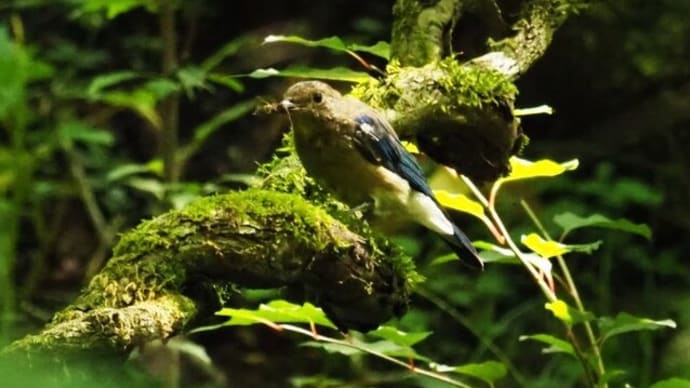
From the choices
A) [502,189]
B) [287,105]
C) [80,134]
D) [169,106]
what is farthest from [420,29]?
[502,189]

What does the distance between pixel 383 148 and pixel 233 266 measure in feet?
1.24

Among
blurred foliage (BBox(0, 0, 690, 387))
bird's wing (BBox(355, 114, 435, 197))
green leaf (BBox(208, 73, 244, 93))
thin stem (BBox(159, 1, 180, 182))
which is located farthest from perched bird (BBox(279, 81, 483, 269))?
blurred foliage (BBox(0, 0, 690, 387))

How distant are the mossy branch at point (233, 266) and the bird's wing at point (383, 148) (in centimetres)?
18

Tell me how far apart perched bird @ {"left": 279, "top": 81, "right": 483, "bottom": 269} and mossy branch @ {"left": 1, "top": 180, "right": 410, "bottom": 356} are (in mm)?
180

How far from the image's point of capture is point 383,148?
1511mm

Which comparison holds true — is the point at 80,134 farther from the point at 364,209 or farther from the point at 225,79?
the point at 364,209

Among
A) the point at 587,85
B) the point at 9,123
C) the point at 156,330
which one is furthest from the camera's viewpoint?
the point at 587,85

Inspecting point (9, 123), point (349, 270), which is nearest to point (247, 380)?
point (9, 123)

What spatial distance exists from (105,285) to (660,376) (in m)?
2.68

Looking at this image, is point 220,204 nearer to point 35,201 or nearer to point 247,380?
point 35,201

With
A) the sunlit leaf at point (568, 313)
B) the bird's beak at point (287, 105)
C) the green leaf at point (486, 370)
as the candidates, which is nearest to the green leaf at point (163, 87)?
the bird's beak at point (287, 105)

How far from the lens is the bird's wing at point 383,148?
58.6 inches

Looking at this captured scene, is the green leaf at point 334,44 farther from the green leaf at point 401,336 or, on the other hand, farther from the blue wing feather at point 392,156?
the green leaf at point 401,336

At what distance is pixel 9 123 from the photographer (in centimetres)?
308
